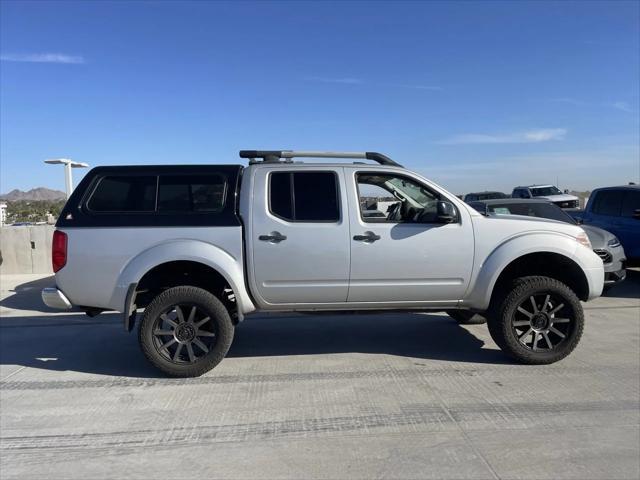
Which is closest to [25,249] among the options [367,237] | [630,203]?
[367,237]

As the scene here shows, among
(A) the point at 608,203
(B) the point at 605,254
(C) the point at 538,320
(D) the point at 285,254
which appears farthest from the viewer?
(A) the point at 608,203

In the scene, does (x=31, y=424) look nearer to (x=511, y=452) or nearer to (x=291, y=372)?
(x=291, y=372)

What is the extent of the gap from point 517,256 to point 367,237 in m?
1.50

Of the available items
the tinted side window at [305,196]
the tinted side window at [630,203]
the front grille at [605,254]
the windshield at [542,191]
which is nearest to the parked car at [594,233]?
the front grille at [605,254]

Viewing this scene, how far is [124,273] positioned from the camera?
4.69m

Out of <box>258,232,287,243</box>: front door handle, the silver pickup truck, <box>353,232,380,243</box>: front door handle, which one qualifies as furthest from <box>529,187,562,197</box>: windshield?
<box>258,232,287,243</box>: front door handle

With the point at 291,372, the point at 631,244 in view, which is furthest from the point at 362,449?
the point at 631,244

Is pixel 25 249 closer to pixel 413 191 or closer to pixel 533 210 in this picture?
pixel 413 191

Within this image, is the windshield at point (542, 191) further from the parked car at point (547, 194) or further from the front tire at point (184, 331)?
the front tire at point (184, 331)

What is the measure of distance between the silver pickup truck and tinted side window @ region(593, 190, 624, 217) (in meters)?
5.63

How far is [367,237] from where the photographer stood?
4.82m

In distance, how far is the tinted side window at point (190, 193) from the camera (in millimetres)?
4855

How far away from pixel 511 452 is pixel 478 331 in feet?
10.4

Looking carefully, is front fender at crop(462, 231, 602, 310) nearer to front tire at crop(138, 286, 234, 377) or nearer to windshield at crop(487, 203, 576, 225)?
front tire at crop(138, 286, 234, 377)
